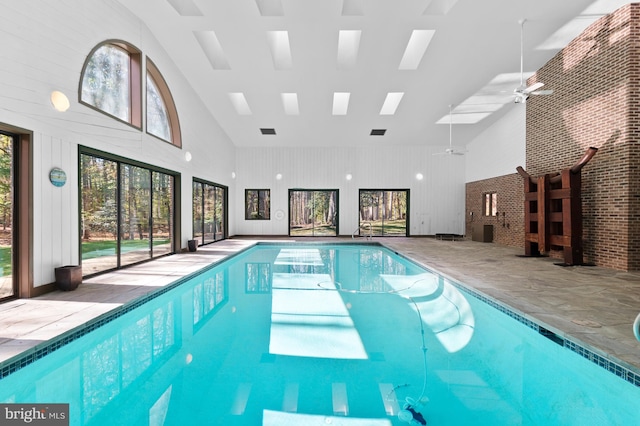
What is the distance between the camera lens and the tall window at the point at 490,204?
10.9m

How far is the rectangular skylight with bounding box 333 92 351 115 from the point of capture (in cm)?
1004

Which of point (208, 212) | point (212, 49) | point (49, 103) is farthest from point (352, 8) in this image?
point (208, 212)

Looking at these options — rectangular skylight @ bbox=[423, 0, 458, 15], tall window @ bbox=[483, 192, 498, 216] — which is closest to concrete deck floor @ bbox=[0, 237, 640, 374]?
tall window @ bbox=[483, 192, 498, 216]

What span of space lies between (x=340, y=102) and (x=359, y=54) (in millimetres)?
2885

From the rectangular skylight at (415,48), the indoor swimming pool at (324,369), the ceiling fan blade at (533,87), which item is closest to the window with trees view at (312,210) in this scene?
the rectangular skylight at (415,48)

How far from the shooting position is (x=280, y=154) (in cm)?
1320

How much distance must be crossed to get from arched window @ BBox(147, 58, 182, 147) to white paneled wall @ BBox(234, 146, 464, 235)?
513 cm

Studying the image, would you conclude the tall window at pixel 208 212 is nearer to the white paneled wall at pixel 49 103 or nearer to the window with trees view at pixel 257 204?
the window with trees view at pixel 257 204

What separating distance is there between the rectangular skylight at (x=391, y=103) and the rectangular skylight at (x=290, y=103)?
8.72ft

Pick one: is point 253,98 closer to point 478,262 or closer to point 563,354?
point 478,262

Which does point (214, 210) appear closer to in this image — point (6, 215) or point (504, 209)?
point (6, 215)

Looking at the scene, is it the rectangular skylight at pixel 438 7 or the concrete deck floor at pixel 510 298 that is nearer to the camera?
the concrete deck floor at pixel 510 298

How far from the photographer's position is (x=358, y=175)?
43.4 feet

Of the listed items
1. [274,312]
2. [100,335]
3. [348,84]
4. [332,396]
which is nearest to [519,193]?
[348,84]
